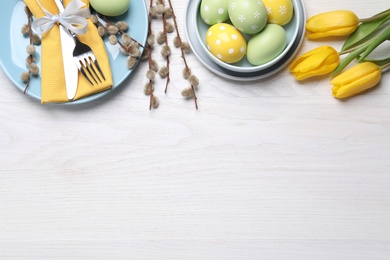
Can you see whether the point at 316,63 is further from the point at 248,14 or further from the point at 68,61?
the point at 68,61

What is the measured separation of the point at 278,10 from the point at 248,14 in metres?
0.06

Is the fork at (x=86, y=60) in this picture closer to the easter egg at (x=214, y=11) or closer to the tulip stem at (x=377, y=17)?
the easter egg at (x=214, y=11)

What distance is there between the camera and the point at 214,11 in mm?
845

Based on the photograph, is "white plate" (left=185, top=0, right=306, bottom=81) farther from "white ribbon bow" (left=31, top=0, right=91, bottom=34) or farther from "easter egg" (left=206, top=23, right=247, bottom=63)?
"white ribbon bow" (left=31, top=0, right=91, bottom=34)

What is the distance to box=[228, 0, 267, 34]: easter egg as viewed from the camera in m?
0.80

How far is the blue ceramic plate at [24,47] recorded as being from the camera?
2.90 ft

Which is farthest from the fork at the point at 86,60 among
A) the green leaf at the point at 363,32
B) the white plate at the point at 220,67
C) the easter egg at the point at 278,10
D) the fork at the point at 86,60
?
the green leaf at the point at 363,32

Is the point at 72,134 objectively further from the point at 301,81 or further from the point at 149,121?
the point at 301,81

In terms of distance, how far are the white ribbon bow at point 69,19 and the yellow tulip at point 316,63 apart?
35 centimetres

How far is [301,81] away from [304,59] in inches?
1.9

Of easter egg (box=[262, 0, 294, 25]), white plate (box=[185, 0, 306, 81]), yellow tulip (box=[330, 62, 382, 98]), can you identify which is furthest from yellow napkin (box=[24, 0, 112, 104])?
yellow tulip (box=[330, 62, 382, 98])

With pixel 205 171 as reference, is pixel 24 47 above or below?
above

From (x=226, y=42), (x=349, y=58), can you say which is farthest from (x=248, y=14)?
(x=349, y=58)

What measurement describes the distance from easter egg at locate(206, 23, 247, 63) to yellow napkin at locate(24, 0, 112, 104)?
176 millimetres
